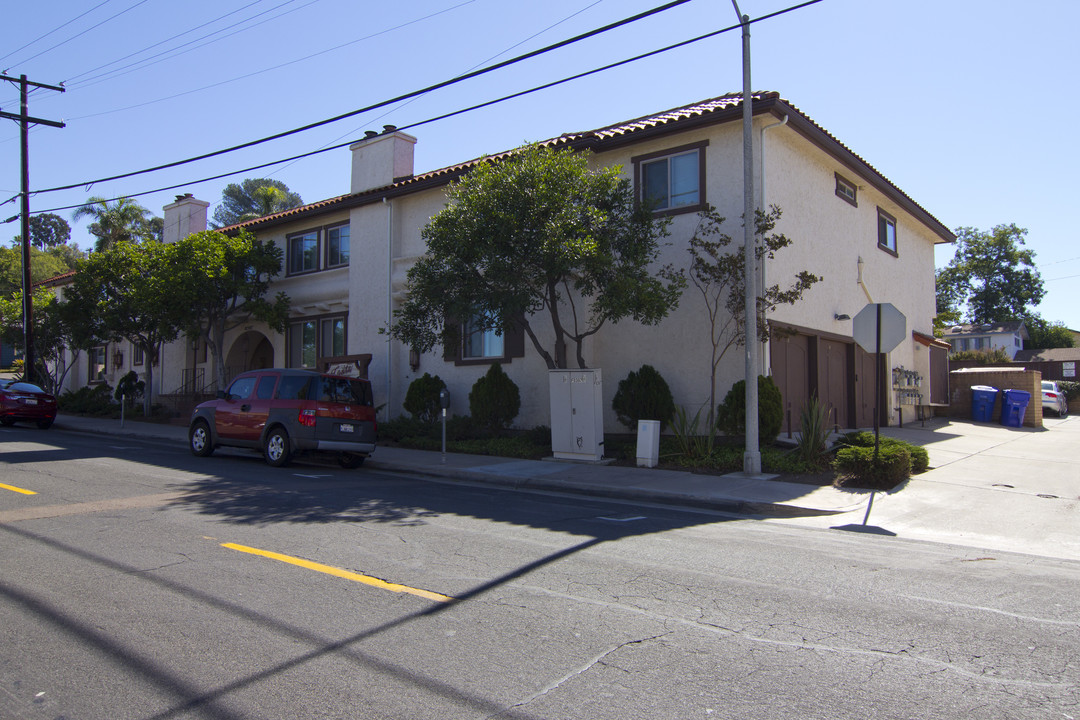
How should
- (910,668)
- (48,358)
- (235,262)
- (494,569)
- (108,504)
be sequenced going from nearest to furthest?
(910,668) < (494,569) < (108,504) < (235,262) < (48,358)

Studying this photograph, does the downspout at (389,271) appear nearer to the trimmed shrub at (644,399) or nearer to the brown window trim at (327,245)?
the brown window trim at (327,245)

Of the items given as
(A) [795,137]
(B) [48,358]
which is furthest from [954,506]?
(B) [48,358]

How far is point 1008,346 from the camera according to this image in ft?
204

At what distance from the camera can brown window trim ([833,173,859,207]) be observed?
1850 cm

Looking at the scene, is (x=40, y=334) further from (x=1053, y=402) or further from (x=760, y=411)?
(x=1053, y=402)

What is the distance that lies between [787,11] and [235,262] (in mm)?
16931

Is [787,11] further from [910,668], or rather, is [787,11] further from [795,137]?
[910,668]

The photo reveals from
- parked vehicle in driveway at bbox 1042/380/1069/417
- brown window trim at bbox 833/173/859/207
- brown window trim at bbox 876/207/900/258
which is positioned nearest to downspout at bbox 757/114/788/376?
brown window trim at bbox 833/173/859/207

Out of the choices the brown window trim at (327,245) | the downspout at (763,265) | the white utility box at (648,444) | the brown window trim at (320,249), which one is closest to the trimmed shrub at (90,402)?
the brown window trim at (320,249)

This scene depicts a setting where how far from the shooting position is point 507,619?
4.93 m

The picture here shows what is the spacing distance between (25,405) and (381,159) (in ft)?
39.9

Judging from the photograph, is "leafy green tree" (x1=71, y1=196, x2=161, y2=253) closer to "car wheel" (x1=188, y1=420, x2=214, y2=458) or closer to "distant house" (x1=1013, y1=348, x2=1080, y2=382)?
"car wheel" (x1=188, y1=420, x2=214, y2=458)

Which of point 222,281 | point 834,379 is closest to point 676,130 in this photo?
point 834,379

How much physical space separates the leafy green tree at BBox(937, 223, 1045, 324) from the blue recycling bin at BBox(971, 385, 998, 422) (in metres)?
46.6
